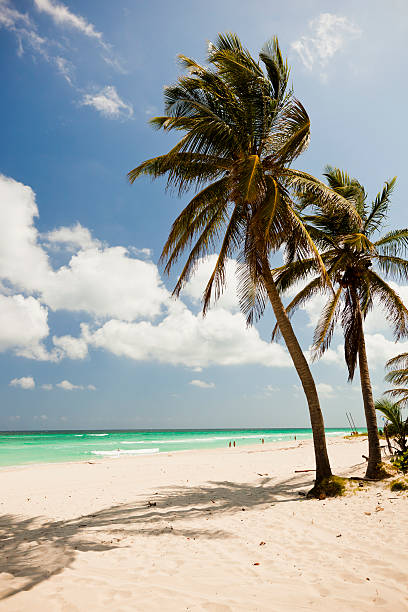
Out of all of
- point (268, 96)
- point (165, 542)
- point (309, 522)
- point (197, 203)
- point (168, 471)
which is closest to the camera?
point (165, 542)

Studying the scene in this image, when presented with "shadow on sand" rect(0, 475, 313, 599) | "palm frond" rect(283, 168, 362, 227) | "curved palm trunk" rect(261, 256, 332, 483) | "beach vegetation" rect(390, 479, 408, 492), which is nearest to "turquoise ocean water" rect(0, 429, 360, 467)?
"shadow on sand" rect(0, 475, 313, 599)

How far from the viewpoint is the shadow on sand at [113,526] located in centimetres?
447

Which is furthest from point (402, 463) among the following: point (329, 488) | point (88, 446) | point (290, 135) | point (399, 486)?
point (88, 446)

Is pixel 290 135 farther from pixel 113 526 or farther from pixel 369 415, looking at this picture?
pixel 113 526

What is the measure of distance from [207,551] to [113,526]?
2.22m

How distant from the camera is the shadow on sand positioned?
14.7 ft

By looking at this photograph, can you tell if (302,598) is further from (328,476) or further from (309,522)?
(328,476)

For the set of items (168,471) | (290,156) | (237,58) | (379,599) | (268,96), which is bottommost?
(168,471)

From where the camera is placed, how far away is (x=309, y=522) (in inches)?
228

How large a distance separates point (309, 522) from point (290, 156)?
763 centimetres

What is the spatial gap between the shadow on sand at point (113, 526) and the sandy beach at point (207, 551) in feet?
0.07

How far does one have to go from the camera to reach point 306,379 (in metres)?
8.15

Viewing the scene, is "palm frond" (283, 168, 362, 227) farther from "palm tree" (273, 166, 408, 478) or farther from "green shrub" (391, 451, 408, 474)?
"green shrub" (391, 451, 408, 474)

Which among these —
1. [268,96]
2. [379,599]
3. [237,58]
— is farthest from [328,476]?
[237,58]
